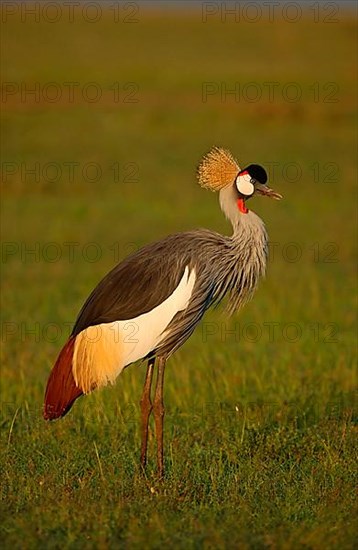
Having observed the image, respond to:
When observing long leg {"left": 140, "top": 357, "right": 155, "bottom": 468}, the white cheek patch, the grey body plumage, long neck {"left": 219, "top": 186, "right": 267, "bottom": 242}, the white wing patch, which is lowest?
long leg {"left": 140, "top": 357, "right": 155, "bottom": 468}

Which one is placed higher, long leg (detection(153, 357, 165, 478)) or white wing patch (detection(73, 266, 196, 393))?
white wing patch (detection(73, 266, 196, 393))

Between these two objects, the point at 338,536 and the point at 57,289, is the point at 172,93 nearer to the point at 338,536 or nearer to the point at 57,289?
the point at 57,289

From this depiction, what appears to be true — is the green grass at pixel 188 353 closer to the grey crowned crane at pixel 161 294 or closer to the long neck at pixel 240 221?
the grey crowned crane at pixel 161 294

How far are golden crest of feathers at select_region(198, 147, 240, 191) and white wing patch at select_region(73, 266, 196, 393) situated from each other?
56 centimetres

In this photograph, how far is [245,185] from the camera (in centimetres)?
572

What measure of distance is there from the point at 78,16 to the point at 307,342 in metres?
36.1

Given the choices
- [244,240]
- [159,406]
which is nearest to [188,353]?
[159,406]

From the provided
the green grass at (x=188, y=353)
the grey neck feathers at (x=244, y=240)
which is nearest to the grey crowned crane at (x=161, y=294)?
the grey neck feathers at (x=244, y=240)

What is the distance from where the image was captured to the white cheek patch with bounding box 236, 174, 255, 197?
18.8ft

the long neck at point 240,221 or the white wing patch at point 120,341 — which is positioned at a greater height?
the long neck at point 240,221

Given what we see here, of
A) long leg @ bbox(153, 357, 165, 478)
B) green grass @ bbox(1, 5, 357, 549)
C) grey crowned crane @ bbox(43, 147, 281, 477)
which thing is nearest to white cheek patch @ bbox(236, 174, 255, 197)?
grey crowned crane @ bbox(43, 147, 281, 477)

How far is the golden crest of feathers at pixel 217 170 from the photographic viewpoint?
5.77m

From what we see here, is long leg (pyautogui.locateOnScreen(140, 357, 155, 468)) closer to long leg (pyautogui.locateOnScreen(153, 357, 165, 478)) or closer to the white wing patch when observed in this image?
Answer: long leg (pyautogui.locateOnScreen(153, 357, 165, 478))

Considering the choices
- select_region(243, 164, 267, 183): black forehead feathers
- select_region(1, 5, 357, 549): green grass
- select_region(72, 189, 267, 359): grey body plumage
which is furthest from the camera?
select_region(243, 164, 267, 183): black forehead feathers
